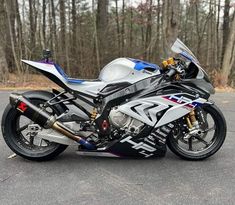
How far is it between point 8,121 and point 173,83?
185 cm

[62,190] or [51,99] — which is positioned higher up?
[51,99]

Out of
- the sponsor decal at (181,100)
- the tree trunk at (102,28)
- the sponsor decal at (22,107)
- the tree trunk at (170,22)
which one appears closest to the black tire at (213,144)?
the sponsor decal at (181,100)

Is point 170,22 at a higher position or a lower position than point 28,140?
higher

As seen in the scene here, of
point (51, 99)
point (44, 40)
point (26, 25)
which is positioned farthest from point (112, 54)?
point (51, 99)

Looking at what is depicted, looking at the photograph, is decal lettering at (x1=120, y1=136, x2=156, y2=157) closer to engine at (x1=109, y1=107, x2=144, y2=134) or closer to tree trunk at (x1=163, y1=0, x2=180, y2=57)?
engine at (x1=109, y1=107, x2=144, y2=134)

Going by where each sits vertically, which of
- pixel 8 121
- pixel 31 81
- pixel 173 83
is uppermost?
pixel 173 83

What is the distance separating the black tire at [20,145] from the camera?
4039 mm

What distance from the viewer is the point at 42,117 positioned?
12.8 ft

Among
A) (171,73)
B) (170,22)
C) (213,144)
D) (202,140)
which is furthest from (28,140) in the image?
(170,22)

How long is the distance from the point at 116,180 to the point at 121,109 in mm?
738

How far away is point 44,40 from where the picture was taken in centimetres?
1588

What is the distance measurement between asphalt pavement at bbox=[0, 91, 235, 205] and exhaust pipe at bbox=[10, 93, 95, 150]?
0.31 meters

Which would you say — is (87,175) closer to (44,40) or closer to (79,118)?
(79,118)

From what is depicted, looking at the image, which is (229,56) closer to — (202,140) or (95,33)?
(95,33)
